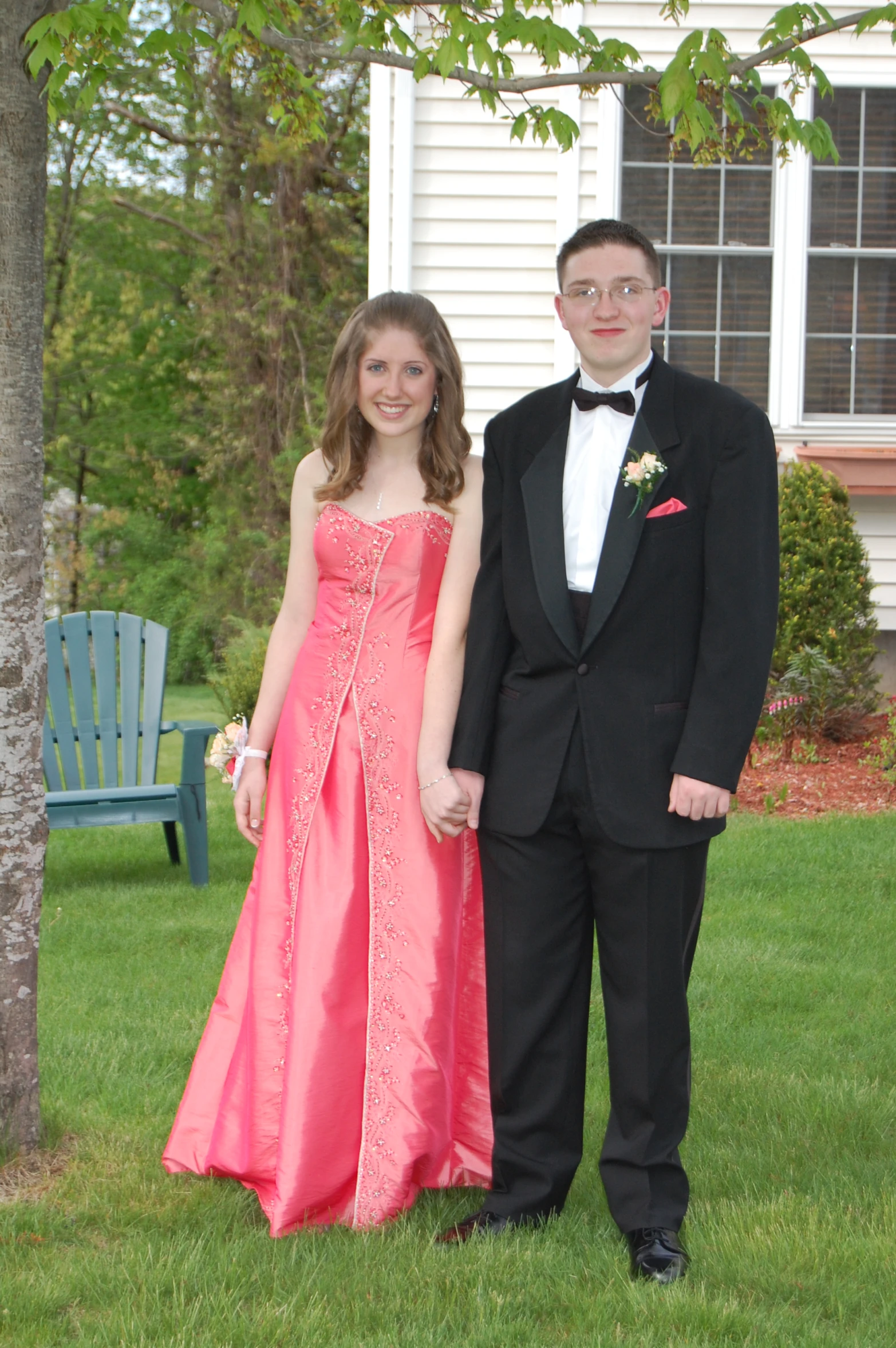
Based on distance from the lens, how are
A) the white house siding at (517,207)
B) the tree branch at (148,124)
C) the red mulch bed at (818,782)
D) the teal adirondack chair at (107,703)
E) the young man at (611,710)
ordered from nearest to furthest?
the young man at (611,710) → the teal adirondack chair at (107,703) → the red mulch bed at (818,782) → the white house siding at (517,207) → the tree branch at (148,124)

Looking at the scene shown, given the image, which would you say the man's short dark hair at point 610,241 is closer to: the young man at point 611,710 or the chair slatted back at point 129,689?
the young man at point 611,710

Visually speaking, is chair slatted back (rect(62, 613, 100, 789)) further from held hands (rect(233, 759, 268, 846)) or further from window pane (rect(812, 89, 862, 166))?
window pane (rect(812, 89, 862, 166))

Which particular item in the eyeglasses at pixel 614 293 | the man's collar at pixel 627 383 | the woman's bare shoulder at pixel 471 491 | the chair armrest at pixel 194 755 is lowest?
the chair armrest at pixel 194 755

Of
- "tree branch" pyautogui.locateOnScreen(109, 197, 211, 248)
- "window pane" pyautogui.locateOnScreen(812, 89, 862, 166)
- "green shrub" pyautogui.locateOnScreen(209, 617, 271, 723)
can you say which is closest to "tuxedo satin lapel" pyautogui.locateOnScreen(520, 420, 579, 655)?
"green shrub" pyautogui.locateOnScreen(209, 617, 271, 723)

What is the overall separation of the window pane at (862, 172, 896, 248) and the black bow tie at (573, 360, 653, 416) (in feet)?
20.2

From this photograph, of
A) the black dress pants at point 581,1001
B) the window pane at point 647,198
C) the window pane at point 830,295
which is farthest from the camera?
the window pane at point 830,295

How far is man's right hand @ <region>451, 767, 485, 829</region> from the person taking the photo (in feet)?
9.78

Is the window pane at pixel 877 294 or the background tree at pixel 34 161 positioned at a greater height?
the window pane at pixel 877 294

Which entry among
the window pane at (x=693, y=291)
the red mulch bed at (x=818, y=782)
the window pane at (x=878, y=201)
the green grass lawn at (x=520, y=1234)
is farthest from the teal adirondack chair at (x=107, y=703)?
the window pane at (x=878, y=201)

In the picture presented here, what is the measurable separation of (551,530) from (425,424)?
652 millimetres

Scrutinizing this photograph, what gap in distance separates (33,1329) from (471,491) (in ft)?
6.47

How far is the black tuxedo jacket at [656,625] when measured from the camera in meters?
2.71

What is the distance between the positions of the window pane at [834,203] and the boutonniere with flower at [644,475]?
6.25 m

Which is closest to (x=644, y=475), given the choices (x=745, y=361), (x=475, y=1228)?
(x=475, y=1228)
